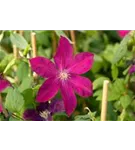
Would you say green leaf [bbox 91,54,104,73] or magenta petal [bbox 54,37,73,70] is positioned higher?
green leaf [bbox 91,54,104,73]

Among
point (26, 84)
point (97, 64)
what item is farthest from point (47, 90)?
point (97, 64)

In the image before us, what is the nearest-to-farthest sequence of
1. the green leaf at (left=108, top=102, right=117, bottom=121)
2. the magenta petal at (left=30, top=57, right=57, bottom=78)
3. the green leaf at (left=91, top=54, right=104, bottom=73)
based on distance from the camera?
the magenta petal at (left=30, top=57, right=57, bottom=78)
the green leaf at (left=108, top=102, right=117, bottom=121)
the green leaf at (left=91, top=54, right=104, bottom=73)

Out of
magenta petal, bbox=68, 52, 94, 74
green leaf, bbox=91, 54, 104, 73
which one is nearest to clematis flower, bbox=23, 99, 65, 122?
magenta petal, bbox=68, 52, 94, 74

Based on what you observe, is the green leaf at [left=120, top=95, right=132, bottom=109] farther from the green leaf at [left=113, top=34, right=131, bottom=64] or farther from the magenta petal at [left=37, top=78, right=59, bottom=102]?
the magenta petal at [left=37, top=78, right=59, bottom=102]

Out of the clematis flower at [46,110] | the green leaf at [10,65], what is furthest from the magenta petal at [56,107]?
the green leaf at [10,65]

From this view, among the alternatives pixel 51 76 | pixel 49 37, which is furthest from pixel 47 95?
pixel 49 37

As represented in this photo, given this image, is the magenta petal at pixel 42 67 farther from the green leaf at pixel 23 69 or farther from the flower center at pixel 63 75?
the green leaf at pixel 23 69

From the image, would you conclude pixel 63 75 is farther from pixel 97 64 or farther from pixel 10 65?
pixel 97 64
